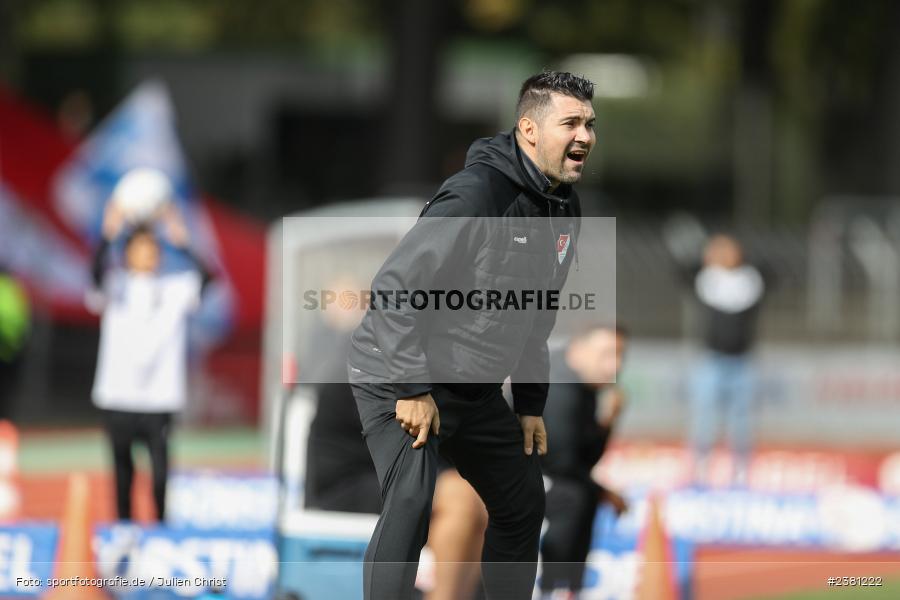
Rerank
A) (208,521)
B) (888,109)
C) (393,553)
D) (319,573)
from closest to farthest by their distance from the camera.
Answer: (393,553)
(319,573)
(208,521)
(888,109)

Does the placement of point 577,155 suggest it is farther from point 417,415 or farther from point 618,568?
point 618,568

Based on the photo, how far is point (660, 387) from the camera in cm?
1853

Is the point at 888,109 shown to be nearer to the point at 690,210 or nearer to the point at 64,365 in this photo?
the point at 690,210

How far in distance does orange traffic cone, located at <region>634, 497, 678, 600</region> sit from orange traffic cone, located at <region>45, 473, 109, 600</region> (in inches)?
99.4

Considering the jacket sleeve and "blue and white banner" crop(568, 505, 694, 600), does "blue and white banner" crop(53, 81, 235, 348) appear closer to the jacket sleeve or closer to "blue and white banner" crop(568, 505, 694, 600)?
"blue and white banner" crop(568, 505, 694, 600)

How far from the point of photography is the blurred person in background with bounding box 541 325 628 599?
7105mm

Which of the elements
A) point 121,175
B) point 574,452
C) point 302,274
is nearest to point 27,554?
point 574,452

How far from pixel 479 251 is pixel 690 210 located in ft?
91.9

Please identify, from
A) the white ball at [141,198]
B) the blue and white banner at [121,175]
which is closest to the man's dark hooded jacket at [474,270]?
the white ball at [141,198]

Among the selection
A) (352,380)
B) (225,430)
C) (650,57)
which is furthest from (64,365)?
(650,57)

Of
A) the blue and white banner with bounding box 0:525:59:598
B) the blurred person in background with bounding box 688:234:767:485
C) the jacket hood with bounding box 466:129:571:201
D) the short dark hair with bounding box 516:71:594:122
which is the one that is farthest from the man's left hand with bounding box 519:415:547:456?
the blurred person in background with bounding box 688:234:767:485

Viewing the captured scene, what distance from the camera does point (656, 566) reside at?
722 centimetres

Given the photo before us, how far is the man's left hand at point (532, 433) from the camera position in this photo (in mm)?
5738

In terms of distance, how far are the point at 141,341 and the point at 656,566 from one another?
3195 mm
